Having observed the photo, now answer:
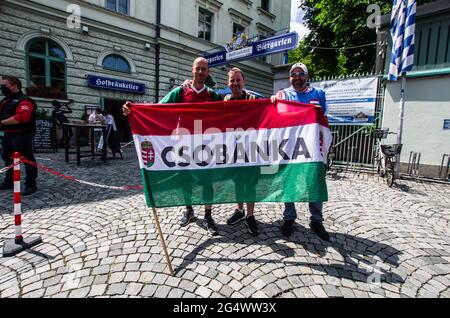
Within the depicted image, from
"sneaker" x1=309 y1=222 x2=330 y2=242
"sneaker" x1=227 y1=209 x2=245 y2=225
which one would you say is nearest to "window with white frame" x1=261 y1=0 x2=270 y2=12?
"sneaker" x1=227 y1=209 x2=245 y2=225

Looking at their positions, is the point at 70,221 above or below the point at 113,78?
below

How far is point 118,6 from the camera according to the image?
13.2 m

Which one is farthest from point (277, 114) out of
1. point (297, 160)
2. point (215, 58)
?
point (215, 58)

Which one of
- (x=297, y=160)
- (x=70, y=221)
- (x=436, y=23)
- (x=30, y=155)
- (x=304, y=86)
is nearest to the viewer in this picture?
(x=297, y=160)

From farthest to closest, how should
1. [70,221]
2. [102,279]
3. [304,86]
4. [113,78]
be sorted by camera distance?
[113,78] < [70,221] < [304,86] < [102,279]

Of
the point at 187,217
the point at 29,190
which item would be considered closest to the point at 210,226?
the point at 187,217

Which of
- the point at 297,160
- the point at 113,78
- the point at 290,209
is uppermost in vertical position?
the point at 113,78

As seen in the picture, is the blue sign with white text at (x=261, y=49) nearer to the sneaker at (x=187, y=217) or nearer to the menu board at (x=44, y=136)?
the menu board at (x=44, y=136)

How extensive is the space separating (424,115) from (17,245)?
9.05m

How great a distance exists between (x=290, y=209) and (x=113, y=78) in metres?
12.8

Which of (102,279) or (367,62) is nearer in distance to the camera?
(102,279)

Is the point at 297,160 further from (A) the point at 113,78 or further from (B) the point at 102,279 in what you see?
(A) the point at 113,78

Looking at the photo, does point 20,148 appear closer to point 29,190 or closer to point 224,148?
point 29,190
